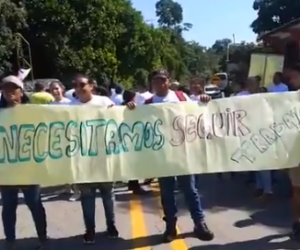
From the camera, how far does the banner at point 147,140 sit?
691 cm

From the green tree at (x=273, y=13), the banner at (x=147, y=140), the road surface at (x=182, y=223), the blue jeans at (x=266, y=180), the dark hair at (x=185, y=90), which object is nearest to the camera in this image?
the banner at (x=147, y=140)

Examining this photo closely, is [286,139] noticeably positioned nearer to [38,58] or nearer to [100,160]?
[100,160]

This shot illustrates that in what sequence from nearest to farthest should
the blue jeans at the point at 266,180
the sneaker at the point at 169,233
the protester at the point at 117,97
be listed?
the sneaker at the point at 169,233, the blue jeans at the point at 266,180, the protester at the point at 117,97

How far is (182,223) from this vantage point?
820 cm

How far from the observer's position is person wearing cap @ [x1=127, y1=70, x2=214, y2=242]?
7.09m

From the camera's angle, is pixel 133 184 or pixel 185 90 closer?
pixel 133 184

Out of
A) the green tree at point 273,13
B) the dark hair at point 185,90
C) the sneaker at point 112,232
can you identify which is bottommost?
the sneaker at point 112,232

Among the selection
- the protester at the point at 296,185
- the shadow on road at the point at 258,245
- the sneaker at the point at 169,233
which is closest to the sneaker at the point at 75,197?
the sneaker at the point at 169,233

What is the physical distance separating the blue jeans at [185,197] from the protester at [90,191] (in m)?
0.57

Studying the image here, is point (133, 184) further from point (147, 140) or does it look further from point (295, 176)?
point (295, 176)

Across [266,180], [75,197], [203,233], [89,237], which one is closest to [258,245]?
[203,233]

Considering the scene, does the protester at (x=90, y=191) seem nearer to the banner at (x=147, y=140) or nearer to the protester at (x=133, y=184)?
the banner at (x=147, y=140)

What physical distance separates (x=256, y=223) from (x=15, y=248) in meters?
2.80

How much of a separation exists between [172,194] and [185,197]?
143 millimetres
